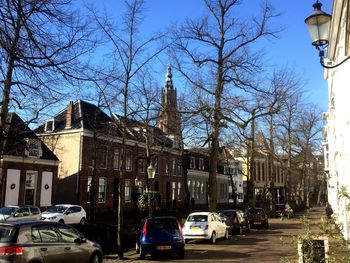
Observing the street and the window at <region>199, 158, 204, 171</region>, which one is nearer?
the street

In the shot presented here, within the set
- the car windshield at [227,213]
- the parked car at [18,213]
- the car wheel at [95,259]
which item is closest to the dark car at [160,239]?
the car wheel at [95,259]

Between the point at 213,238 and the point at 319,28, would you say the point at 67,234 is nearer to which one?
the point at 319,28

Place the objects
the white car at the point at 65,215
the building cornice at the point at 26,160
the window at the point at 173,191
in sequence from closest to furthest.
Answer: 1. the white car at the point at 65,215
2. the building cornice at the point at 26,160
3. the window at the point at 173,191

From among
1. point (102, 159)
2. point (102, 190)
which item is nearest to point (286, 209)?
point (102, 190)

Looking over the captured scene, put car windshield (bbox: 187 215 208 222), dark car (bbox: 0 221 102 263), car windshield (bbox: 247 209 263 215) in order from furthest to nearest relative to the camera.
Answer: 1. car windshield (bbox: 247 209 263 215)
2. car windshield (bbox: 187 215 208 222)
3. dark car (bbox: 0 221 102 263)

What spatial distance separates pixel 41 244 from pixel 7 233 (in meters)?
0.85

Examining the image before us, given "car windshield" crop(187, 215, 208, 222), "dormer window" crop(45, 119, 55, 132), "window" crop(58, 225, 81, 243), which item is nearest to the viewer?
"window" crop(58, 225, 81, 243)

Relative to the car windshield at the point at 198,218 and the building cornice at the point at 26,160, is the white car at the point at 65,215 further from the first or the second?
the car windshield at the point at 198,218

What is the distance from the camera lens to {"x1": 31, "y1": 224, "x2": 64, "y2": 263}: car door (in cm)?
1066

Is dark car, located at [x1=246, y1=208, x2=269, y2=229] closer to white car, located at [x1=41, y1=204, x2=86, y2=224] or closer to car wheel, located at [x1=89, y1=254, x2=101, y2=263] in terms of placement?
white car, located at [x1=41, y1=204, x2=86, y2=224]

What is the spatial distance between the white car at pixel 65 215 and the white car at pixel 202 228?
10.6 meters

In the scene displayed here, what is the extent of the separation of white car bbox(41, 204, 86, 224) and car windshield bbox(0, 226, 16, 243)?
1931 cm

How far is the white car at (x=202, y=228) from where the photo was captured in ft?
73.3

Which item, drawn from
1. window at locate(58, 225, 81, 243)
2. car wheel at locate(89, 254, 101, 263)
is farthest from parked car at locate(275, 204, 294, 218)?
window at locate(58, 225, 81, 243)
